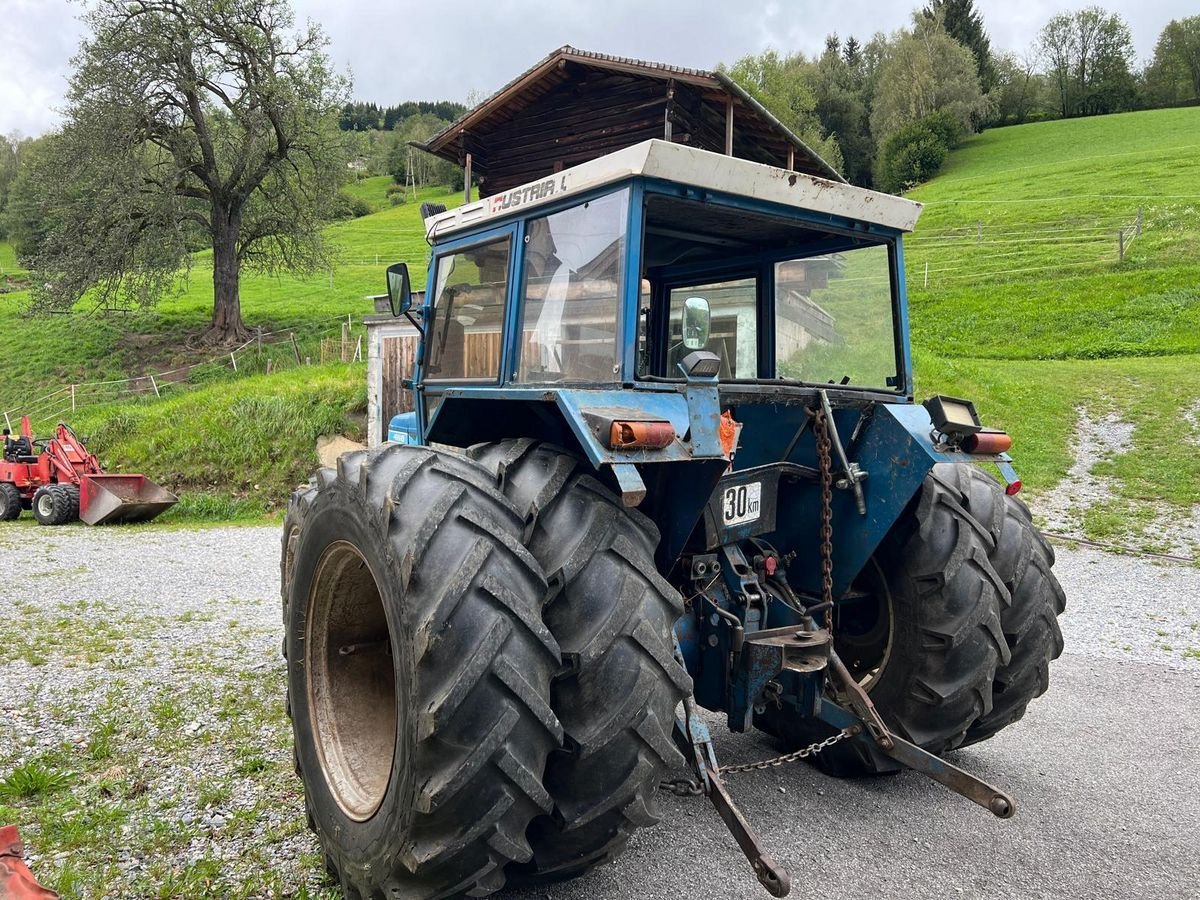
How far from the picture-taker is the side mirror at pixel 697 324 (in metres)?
4.12

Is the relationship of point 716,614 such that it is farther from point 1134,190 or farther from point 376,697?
point 1134,190

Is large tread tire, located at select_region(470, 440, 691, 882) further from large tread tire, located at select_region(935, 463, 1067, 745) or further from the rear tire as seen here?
the rear tire

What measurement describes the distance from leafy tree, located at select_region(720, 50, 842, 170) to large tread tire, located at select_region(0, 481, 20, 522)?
4893 centimetres

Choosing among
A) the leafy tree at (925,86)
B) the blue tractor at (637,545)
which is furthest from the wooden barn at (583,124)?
the leafy tree at (925,86)

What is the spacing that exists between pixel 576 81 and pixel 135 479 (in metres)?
10.5

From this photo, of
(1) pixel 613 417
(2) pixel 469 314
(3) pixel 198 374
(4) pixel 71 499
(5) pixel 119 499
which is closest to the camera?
(1) pixel 613 417

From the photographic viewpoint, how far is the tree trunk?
27828 millimetres

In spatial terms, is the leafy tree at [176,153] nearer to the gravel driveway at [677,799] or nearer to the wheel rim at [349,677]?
the gravel driveway at [677,799]

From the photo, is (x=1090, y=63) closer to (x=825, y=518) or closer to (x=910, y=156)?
(x=910, y=156)

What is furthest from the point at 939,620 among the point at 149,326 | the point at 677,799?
the point at 149,326

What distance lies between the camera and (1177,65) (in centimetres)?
6862

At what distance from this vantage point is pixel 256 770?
386 centimetres

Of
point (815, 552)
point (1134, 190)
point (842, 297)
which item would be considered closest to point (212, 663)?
point (815, 552)

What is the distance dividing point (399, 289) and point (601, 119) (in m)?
13.4
